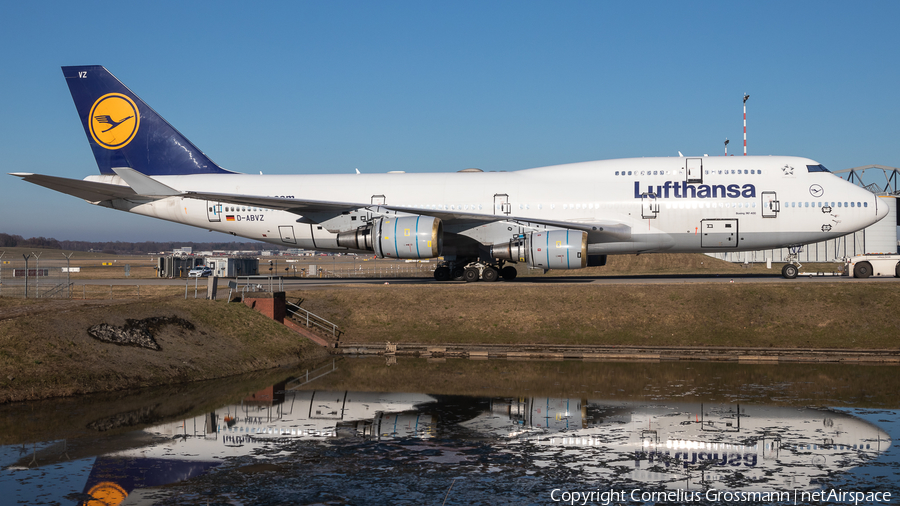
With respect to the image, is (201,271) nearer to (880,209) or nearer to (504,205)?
(504,205)

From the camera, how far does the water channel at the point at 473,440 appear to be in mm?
10188

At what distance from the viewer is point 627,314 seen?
86.3ft

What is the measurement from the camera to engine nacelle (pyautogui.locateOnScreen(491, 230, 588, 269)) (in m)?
28.0

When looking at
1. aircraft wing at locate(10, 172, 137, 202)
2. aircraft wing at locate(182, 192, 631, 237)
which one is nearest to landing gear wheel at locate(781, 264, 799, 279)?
aircraft wing at locate(182, 192, 631, 237)

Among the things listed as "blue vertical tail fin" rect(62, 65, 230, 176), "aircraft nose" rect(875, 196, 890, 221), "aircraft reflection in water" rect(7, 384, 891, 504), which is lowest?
"aircraft reflection in water" rect(7, 384, 891, 504)

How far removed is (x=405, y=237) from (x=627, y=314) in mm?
9364

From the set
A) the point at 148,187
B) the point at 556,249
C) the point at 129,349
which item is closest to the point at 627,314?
the point at 556,249

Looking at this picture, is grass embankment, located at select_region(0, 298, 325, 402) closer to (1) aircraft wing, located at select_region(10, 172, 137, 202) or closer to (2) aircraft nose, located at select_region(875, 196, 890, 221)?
(1) aircraft wing, located at select_region(10, 172, 137, 202)

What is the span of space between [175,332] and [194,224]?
1284cm

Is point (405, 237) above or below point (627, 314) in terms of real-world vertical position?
above

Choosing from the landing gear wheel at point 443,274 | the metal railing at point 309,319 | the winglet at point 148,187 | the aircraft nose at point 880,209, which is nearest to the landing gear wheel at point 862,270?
the aircraft nose at point 880,209

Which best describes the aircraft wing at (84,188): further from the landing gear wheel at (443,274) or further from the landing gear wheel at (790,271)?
the landing gear wheel at (790,271)

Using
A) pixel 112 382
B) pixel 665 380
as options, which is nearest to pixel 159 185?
pixel 112 382

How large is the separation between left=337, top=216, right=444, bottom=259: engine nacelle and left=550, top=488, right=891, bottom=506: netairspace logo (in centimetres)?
1884
